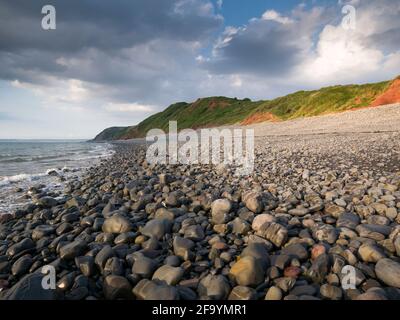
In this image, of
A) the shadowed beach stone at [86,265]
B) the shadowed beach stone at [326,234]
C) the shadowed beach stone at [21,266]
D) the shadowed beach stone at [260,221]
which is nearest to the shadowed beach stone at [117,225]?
the shadowed beach stone at [86,265]

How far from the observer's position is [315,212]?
4.83 m

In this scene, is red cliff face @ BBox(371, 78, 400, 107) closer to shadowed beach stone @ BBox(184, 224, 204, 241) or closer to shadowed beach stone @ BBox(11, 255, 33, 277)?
shadowed beach stone @ BBox(184, 224, 204, 241)

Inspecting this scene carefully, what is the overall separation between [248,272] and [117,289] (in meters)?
1.49

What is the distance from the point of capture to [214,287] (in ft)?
9.48

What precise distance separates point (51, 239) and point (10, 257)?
62 cm

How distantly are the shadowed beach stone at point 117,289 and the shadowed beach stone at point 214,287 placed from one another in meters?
0.80

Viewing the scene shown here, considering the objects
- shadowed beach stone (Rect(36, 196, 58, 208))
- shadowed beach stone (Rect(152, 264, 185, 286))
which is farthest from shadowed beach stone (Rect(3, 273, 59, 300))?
shadowed beach stone (Rect(36, 196, 58, 208))

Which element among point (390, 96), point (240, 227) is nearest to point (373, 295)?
point (240, 227)

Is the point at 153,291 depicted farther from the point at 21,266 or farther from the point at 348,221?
the point at 348,221

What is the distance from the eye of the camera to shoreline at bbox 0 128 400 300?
9.59 feet

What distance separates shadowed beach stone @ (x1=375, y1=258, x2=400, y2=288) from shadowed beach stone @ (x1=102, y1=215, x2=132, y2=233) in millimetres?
3594

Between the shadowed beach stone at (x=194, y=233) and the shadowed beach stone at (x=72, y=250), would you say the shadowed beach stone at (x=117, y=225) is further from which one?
the shadowed beach stone at (x=194, y=233)

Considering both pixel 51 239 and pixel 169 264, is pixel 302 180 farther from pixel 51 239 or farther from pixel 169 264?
pixel 51 239
